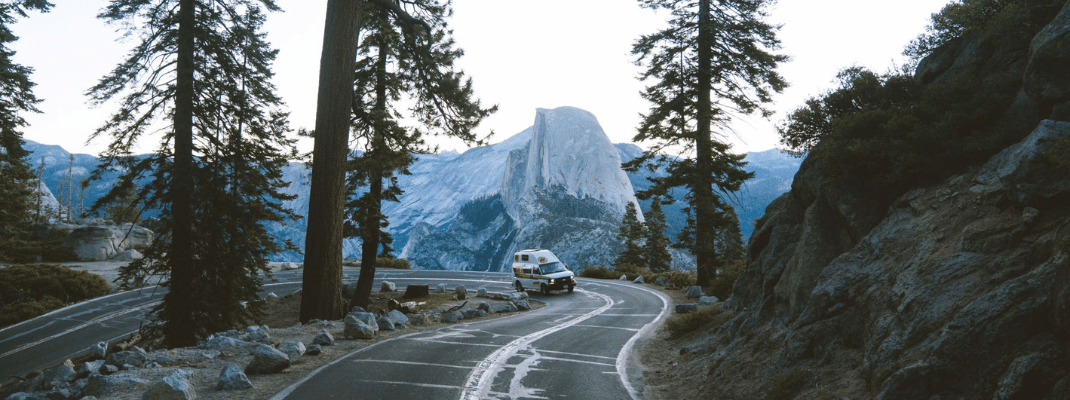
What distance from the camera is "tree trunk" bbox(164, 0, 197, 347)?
561 inches

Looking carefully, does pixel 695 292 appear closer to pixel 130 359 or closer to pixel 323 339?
pixel 323 339

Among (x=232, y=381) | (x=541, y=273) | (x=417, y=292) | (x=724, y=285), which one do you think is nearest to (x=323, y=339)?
(x=232, y=381)

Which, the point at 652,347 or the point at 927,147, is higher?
the point at 927,147

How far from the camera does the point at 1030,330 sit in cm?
422

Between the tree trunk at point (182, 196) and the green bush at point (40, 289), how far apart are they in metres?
17.8

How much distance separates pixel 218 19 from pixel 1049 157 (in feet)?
56.4

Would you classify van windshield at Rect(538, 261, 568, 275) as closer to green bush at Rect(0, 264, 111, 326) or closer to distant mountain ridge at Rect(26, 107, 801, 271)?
green bush at Rect(0, 264, 111, 326)

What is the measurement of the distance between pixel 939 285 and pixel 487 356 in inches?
274

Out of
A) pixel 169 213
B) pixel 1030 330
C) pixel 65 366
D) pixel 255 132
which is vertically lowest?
pixel 65 366

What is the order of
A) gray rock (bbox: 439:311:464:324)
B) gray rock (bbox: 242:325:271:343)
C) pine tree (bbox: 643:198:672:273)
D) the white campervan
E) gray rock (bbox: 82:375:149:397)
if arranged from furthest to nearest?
1. pine tree (bbox: 643:198:672:273)
2. the white campervan
3. gray rock (bbox: 439:311:464:324)
4. gray rock (bbox: 242:325:271:343)
5. gray rock (bbox: 82:375:149:397)

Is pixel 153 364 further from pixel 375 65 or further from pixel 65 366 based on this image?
pixel 375 65

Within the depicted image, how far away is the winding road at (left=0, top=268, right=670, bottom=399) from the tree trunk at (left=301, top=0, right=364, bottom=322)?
276cm

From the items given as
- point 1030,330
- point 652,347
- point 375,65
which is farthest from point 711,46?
point 1030,330

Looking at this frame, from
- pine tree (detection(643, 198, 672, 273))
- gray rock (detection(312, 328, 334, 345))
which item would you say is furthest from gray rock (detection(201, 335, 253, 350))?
pine tree (detection(643, 198, 672, 273))
